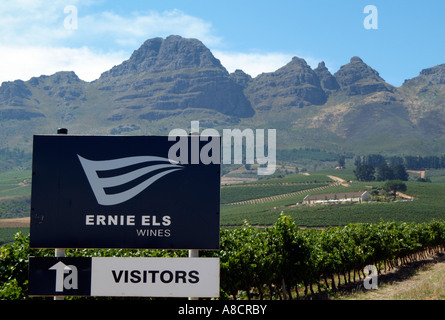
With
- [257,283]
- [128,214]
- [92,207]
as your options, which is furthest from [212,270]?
[257,283]

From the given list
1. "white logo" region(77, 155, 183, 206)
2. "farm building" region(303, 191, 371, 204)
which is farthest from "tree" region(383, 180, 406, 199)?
"white logo" region(77, 155, 183, 206)

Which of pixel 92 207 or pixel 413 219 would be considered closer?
pixel 92 207

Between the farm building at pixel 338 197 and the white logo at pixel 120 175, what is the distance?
15044cm

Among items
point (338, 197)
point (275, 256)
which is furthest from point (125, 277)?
Answer: point (338, 197)

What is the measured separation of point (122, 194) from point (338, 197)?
161873 mm

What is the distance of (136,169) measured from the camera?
648cm

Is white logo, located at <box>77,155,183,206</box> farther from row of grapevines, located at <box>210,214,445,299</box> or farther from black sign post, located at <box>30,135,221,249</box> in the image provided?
row of grapevines, located at <box>210,214,445,299</box>

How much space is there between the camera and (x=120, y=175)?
654 cm

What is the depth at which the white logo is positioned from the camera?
21.2 feet

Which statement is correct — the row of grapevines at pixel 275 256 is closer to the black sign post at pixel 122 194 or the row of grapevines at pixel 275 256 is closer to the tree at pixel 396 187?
the black sign post at pixel 122 194
